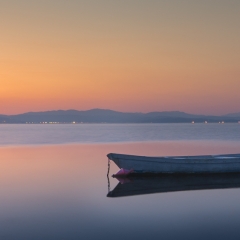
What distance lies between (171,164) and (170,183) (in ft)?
5.04

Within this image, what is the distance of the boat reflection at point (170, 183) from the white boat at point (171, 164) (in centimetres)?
23

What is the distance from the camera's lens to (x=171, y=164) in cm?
1677

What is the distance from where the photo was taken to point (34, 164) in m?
22.1

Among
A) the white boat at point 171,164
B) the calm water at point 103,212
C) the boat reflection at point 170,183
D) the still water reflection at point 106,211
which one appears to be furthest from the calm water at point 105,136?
the still water reflection at point 106,211

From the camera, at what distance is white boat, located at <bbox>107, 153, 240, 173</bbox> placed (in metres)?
16.5

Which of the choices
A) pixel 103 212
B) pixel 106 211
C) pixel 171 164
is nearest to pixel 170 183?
pixel 171 164

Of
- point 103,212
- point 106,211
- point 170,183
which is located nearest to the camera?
point 103,212

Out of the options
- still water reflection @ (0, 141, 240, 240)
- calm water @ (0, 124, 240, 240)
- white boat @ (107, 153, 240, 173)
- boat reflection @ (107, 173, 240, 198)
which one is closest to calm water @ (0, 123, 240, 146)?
white boat @ (107, 153, 240, 173)

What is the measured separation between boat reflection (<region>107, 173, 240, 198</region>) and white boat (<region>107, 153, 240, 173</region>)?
0.75 feet

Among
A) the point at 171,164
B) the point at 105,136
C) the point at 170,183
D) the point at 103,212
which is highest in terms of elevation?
the point at 105,136

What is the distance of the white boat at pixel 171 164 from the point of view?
16.5 meters

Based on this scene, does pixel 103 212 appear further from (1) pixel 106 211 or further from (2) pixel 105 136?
(2) pixel 105 136

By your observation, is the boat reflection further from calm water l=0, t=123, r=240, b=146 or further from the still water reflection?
calm water l=0, t=123, r=240, b=146

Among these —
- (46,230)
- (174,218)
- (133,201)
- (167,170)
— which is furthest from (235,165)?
(46,230)
